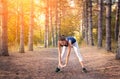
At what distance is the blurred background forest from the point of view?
25.2 m

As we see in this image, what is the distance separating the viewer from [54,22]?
66.2 m

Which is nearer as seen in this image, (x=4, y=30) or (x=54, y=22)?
(x=4, y=30)

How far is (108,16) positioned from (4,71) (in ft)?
38.4

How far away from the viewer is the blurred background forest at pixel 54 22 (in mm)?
25156

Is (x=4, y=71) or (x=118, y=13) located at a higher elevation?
(x=118, y=13)

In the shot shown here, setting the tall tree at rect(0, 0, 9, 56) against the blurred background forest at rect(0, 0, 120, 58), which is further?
the blurred background forest at rect(0, 0, 120, 58)

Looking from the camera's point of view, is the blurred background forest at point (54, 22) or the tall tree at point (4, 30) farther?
the blurred background forest at point (54, 22)

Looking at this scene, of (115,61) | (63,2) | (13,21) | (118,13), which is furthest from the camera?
(63,2)

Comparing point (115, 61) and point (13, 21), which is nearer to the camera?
point (115, 61)

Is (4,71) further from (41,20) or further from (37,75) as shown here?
(41,20)

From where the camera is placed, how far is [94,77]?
13914 mm

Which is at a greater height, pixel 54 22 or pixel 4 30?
pixel 4 30

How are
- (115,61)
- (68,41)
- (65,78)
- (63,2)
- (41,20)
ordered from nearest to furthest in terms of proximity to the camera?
(65,78) → (68,41) → (115,61) → (63,2) → (41,20)

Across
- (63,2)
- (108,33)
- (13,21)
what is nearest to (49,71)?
(108,33)
